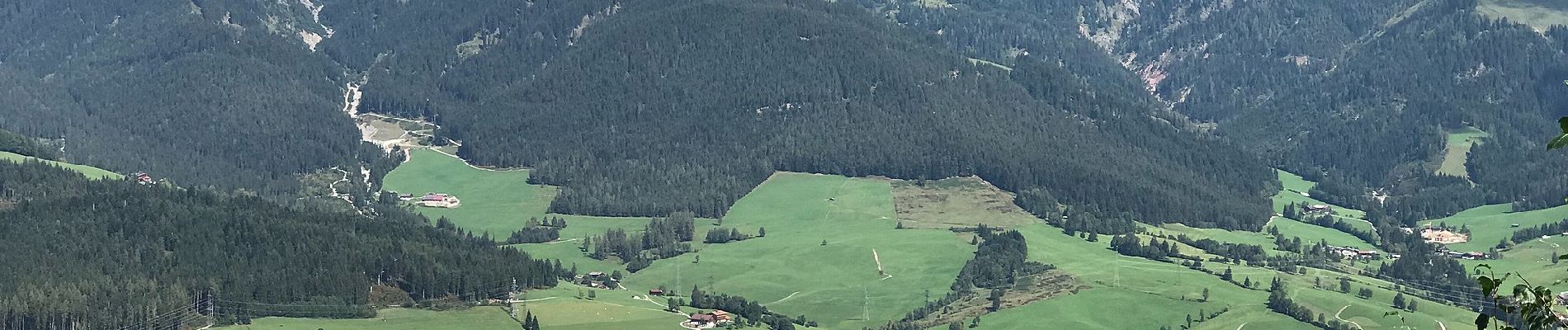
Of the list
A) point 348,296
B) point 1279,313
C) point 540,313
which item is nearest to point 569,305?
point 540,313

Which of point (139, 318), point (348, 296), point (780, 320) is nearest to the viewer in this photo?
point (139, 318)

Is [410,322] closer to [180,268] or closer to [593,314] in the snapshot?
[593,314]

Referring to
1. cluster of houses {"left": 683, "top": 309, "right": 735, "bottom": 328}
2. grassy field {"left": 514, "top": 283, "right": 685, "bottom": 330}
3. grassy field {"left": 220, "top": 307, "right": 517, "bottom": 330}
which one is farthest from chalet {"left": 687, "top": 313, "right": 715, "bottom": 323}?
grassy field {"left": 220, "top": 307, "right": 517, "bottom": 330}

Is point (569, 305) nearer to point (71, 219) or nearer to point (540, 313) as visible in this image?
point (540, 313)

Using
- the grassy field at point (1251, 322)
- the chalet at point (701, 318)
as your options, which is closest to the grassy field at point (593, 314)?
the chalet at point (701, 318)

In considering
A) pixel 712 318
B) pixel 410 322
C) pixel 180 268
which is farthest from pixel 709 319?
pixel 180 268

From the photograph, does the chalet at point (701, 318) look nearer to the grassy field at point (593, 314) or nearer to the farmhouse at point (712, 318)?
the farmhouse at point (712, 318)
